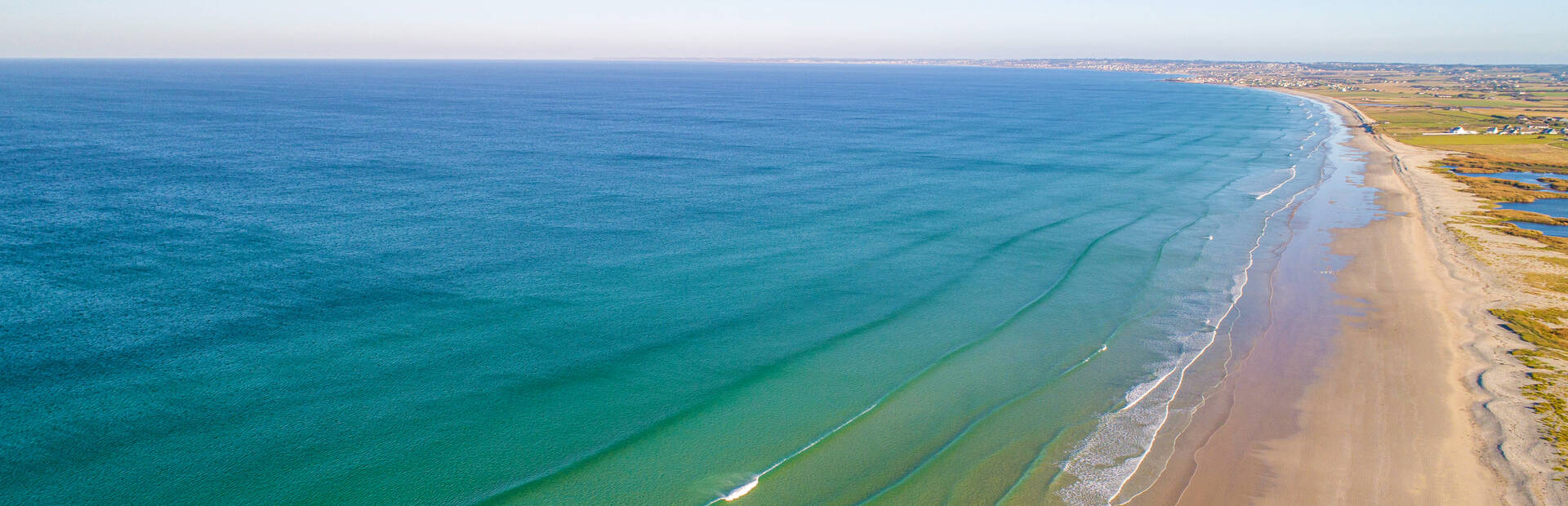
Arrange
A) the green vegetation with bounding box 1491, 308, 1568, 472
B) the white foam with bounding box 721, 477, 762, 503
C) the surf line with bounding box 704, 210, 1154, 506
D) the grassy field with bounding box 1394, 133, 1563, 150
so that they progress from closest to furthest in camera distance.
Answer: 1. the white foam with bounding box 721, 477, 762, 503
2. the surf line with bounding box 704, 210, 1154, 506
3. the green vegetation with bounding box 1491, 308, 1568, 472
4. the grassy field with bounding box 1394, 133, 1563, 150

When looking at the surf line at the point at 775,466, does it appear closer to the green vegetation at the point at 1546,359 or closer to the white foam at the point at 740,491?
the white foam at the point at 740,491

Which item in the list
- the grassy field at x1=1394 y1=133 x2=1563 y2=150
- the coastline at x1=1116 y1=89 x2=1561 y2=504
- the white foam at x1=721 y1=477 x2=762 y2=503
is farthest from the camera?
the grassy field at x1=1394 y1=133 x2=1563 y2=150

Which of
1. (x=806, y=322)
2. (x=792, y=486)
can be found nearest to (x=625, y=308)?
(x=806, y=322)

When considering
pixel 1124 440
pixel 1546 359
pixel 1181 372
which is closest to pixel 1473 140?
pixel 1546 359

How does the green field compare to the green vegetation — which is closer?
the green vegetation

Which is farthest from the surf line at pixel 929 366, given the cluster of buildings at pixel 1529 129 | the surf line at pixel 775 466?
the cluster of buildings at pixel 1529 129

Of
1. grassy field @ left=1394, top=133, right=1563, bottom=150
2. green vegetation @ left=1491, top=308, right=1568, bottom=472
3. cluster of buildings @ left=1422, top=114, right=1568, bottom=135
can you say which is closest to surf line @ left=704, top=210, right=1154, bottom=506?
green vegetation @ left=1491, top=308, right=1568, bottom=472

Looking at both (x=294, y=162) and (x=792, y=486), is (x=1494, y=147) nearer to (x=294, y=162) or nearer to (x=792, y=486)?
(x=792, y=486)

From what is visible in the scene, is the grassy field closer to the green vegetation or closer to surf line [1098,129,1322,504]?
surf line [1098,129,1322,504]
